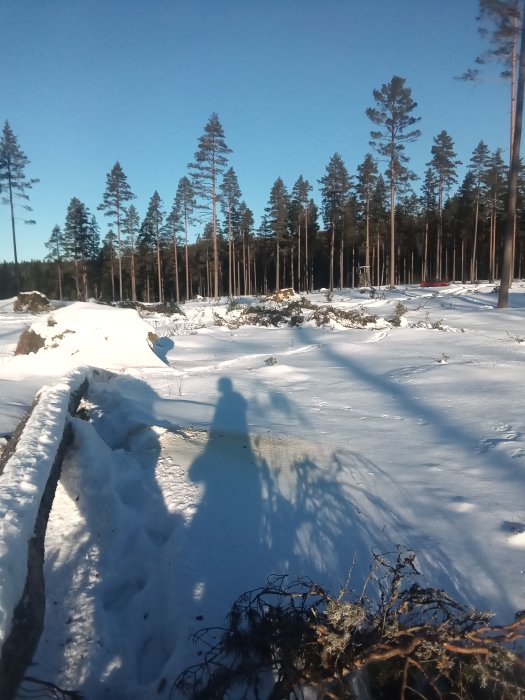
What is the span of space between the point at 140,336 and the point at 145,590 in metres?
6.07

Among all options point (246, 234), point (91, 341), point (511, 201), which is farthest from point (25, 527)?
point (246, 234)

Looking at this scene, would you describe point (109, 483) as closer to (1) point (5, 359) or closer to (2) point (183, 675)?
(2) point (183, 675)

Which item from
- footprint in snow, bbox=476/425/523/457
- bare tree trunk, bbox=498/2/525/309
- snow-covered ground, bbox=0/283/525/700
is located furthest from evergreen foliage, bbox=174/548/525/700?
bare tree trunk, bbox=498/2/525/309

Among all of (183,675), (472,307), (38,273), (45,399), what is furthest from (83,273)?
(183,675)

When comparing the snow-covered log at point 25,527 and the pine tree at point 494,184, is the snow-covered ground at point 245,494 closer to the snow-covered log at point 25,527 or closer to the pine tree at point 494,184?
the snow-covered log at point 25,527

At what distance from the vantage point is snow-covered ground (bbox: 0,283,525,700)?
8.21 ft

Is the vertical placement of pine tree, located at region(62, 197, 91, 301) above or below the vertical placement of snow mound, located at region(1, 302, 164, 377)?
above

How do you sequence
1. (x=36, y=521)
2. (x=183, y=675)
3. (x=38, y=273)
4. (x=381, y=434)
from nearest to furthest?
(x=183, y=675) → (x=36, y=521) → (x=381, y=434) → (x=38, y=273)

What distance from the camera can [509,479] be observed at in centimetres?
363

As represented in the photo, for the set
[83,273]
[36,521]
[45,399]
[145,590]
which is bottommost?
[145,590]

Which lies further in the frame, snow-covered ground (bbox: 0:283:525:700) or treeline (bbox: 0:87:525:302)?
treeline (bbox: 0:87:525:302)

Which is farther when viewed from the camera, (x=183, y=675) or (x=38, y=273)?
(x=38, y=273)

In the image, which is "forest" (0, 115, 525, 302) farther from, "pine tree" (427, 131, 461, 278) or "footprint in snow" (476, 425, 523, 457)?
"footprint in snow" (476, 425, 523, 457)

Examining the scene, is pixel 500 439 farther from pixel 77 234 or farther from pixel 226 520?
pixel 77 234
